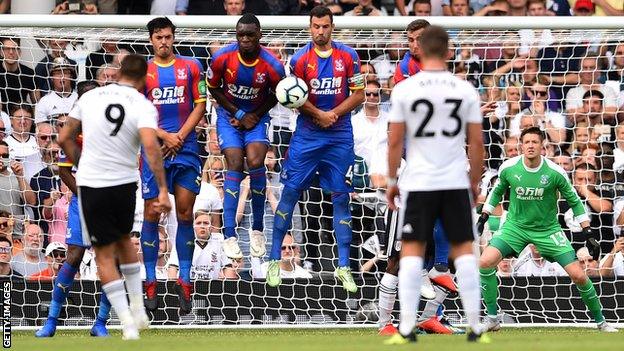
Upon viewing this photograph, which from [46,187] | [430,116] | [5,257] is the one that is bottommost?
[5,257]

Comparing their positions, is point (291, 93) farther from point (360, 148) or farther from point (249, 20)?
point (360, 148)

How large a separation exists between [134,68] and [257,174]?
3199mm

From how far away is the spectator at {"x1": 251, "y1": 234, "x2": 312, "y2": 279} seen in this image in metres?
16.3

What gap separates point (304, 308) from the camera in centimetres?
1617

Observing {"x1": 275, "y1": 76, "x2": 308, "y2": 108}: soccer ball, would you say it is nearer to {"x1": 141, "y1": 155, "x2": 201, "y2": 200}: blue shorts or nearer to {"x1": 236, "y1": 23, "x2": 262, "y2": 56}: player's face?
{"x1": 236, "y1": 23, "x2": 262, "y2": 56}: player's face

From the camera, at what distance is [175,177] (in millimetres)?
14633

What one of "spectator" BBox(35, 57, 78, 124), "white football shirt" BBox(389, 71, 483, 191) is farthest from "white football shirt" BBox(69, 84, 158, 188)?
"spectator" BBox(35, 57, 78, 124)

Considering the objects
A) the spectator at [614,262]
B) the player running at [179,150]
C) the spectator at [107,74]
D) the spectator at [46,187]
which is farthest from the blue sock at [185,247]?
the spectator at [614,262]

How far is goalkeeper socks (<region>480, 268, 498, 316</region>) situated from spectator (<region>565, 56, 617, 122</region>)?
312 centimetres

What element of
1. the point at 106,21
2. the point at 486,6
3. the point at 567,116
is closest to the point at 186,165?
the point at 106,21

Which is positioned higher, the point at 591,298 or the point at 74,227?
the point at 74,227

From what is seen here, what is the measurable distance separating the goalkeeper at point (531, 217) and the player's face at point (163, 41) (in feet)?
12.1

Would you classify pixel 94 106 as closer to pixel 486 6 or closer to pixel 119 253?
pixel 119 253

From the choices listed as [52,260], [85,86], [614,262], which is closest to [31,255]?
[52,260]
